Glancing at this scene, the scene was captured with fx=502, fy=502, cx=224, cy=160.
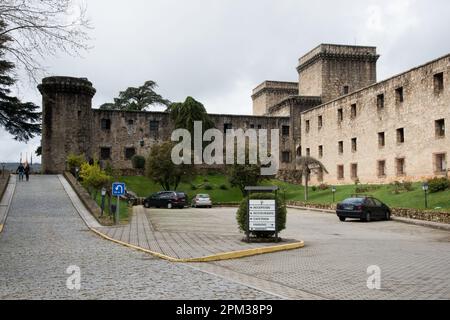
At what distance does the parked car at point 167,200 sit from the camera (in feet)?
127

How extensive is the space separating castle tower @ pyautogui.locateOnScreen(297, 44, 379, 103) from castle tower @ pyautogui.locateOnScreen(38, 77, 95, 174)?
1105 inches

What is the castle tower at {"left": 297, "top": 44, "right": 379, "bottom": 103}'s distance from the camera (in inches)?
2441

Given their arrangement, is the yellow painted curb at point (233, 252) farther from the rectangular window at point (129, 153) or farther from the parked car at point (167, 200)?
the rectangular window at point (129, 153)

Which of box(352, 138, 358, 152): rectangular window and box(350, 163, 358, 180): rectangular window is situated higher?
box(352, 138, 358, 152): rectangular window

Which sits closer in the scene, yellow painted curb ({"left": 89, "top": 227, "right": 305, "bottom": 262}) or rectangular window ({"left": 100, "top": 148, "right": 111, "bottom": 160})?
yellow painted curb ({"left": 89, "top": 227, "right": 305, "bottom": 262})

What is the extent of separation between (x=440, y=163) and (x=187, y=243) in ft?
84.9

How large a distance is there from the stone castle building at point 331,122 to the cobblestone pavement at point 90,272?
12429mm

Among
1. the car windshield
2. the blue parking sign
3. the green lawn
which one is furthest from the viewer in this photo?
the green lawn

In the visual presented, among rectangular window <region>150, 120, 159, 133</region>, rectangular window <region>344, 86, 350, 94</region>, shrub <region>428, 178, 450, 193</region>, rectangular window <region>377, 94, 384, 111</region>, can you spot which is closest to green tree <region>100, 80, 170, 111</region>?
rectangular window <region>150, 120, 159, 133</region>

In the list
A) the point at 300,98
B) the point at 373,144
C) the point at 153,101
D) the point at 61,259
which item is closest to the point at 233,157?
the point at 373,144

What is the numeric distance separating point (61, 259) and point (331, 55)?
54.8m

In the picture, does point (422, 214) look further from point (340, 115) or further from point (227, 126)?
point (227, 126)

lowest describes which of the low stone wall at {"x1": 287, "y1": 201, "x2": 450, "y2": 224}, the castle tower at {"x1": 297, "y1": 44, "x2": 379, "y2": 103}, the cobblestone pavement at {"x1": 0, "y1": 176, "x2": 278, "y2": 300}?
the cobblestone pavement at {"x1": 0, "y1": 176, "x2": 278, "y2": 300}

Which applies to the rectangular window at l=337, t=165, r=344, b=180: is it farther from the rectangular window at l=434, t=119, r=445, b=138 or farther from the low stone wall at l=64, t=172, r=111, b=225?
the low stone wall at l=64, t=172, r=111, b=225
